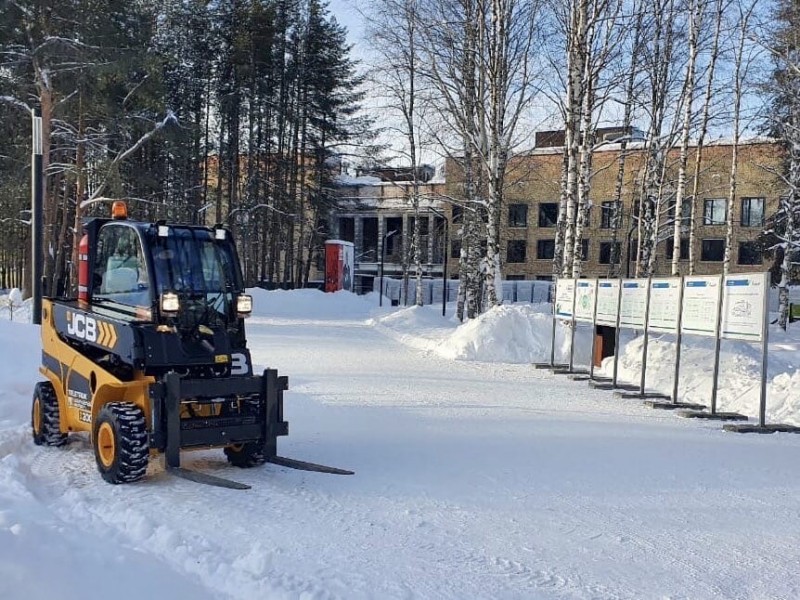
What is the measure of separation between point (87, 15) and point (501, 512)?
85.9 feet

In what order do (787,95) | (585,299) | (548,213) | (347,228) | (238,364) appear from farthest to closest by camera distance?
(347,228) → (548,213) → (787,95) → (585,299) → (238,364)

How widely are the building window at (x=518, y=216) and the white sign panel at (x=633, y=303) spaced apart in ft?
143

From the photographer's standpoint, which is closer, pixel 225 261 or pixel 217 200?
pixel 225 261

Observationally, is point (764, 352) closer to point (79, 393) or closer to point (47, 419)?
point (79, 393)

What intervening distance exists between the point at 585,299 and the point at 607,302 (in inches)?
38.4

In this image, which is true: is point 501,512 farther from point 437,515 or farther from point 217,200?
point 217,200

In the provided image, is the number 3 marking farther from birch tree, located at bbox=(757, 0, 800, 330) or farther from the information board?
birch tree, located at bbox=(757, 0, 800, 330)

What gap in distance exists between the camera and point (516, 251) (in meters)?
59.1

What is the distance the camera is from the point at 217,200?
44.8 metres

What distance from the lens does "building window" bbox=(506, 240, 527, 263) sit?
58.5m

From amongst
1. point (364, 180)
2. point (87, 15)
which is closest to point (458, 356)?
point (87, 15)

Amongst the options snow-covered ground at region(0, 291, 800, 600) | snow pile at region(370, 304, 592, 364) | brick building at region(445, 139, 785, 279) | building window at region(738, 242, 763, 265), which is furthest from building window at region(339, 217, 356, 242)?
snow-covered ground at region(0, 291, 800, 600)

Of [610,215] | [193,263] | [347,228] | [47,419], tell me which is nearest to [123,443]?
[193,263]

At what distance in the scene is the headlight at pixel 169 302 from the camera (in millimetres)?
6801
